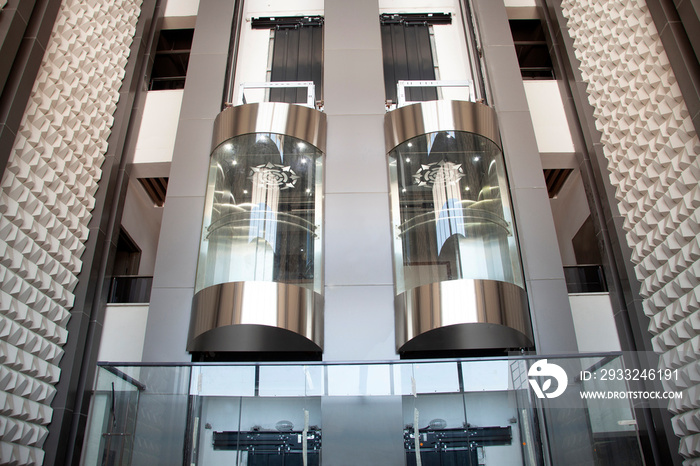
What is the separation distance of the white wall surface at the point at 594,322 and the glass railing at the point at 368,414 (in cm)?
204

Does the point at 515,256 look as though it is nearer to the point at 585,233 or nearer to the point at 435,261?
the point at 435,261

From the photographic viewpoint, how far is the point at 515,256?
706cm

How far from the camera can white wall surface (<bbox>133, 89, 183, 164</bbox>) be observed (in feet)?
29.5

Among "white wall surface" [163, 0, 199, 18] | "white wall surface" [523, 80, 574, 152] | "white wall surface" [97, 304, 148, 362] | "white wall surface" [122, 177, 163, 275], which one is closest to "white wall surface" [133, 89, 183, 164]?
"white wall surface" [122, 177, 163, 275]

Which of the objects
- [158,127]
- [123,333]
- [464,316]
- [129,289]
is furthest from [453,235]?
[158,127]

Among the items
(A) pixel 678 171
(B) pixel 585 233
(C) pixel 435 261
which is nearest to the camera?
(A) pixel 678 171

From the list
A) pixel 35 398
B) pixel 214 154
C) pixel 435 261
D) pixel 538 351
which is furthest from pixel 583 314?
pixel 35 398

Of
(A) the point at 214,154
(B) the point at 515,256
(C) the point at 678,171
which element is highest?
(A) the point at 214,154

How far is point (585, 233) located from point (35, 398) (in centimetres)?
997

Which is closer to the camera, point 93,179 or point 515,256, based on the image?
point 515,256

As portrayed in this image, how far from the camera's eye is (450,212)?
6.98 metres

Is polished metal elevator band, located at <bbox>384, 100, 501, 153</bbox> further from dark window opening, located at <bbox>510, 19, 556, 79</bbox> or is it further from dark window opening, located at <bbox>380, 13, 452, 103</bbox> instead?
dark window opening, located at <bbox>510, 19, 556, 79</bbox>

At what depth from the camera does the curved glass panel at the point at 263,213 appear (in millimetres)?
6762

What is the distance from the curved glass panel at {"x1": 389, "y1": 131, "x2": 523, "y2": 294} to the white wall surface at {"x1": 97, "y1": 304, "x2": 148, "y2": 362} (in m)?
3.89
